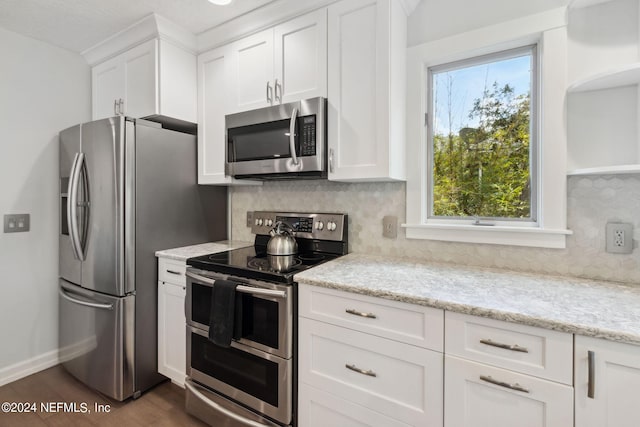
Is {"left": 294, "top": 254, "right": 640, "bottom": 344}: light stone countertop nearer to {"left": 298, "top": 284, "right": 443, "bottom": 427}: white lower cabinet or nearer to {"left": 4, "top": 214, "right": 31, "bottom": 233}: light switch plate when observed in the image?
{"left": 298, "top": 284, "right": 443, "bottom": 427}: white lower cabinet

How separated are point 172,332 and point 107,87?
2.01m

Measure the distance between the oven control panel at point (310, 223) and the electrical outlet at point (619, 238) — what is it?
130 cm

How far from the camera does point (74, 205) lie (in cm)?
204

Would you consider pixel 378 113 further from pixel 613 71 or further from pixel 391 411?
pixel 391 411

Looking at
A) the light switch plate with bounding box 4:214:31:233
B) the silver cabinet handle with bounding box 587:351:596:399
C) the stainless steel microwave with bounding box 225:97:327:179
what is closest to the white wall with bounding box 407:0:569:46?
the stainless steel microwave with bounding box 225:97:327:179

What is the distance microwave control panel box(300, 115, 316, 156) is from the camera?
1.77 meters

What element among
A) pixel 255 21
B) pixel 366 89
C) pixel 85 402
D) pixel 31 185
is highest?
pixel 255 21

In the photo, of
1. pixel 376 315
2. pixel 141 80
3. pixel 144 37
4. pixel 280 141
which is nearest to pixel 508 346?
pixel 376 315

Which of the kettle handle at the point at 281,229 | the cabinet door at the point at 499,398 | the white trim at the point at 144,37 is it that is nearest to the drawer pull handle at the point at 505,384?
the cabinet door at the point at 499,398

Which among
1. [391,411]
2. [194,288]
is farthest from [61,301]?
[391,411]

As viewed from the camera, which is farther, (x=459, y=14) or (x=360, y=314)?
(x=459, y=14)

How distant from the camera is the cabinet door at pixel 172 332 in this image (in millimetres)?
1974

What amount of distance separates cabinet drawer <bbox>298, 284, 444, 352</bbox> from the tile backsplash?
0.67 metres

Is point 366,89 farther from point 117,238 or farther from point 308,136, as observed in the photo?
point 117,238
